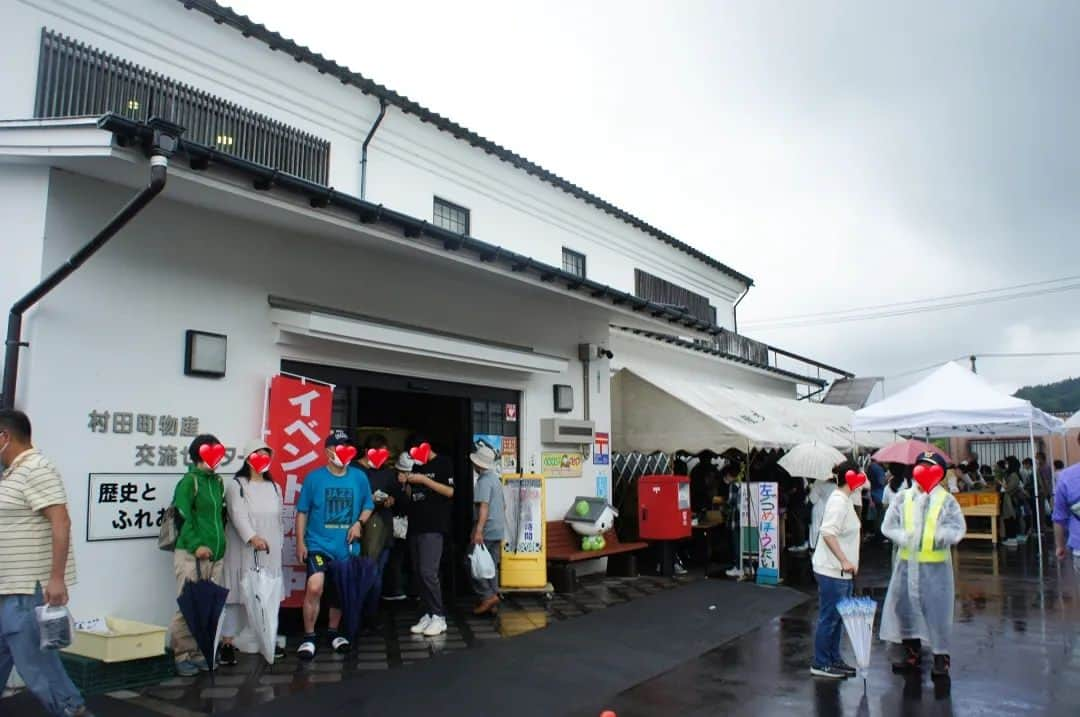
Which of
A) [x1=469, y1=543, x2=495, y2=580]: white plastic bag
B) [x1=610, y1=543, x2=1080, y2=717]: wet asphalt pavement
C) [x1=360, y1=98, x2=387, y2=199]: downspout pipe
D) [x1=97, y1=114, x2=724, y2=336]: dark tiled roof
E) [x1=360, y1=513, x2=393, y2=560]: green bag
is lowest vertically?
[x1=610, y1=543, x2=1080, y2=717]: wet asphalt pavement

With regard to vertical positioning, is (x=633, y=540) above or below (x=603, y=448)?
below

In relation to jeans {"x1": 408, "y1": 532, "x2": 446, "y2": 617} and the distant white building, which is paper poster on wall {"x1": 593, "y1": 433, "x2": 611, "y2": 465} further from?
jeans {"x1": 408, "y1": 532, "x2": 446, "y2": 617}

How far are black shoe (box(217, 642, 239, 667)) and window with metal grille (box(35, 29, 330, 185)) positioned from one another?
5193 mm

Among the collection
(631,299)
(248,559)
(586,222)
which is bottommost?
(248,559)

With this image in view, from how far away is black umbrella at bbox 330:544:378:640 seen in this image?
23.5 ft

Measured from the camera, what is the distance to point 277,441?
7.59m

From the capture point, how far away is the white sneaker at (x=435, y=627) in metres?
7.71

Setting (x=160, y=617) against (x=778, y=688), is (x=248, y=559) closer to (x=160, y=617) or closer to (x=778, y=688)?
(x=160, y=617)

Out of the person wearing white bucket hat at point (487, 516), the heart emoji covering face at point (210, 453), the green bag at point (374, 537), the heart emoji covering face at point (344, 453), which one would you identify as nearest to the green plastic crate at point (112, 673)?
the heart emoji covering face at point (210, 453)

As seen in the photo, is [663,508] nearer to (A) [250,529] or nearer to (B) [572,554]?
(B) [572,554]

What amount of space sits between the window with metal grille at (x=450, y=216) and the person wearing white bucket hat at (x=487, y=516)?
6791 millimetres

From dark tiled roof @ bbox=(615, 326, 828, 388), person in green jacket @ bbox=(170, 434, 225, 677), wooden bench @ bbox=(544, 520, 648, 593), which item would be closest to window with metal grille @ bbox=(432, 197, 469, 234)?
dark tiled roof @ bbox=(615, 326, 828, 388)

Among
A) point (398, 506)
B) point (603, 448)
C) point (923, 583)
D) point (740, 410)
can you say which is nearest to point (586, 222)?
point (740, 410)

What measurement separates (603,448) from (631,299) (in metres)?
2.57
